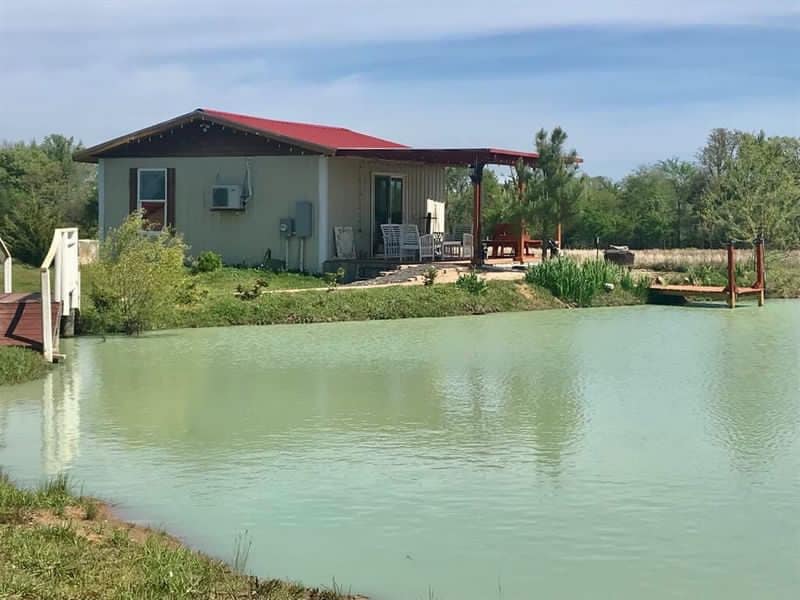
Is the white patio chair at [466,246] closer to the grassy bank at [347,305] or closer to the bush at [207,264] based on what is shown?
the grassy bank at [347,305]

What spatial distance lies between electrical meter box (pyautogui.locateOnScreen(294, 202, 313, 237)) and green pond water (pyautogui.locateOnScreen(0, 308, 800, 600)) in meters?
7.31

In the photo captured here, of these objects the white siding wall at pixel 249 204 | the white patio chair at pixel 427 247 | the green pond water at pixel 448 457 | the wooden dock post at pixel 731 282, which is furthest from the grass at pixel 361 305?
the white siding wall at pixel 249 204

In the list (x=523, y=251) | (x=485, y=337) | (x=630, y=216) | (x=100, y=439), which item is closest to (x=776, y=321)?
(x=485, y=337)

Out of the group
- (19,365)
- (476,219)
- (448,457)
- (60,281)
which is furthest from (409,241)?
(448,457)

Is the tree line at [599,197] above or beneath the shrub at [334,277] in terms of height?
above

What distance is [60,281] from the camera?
48.3 feet

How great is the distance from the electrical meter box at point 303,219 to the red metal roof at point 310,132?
126 centimetres

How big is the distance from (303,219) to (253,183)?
54.4 inches

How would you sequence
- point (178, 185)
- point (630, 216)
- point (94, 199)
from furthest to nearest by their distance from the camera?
point (630, 216), point (94, 199), point (178, 185)

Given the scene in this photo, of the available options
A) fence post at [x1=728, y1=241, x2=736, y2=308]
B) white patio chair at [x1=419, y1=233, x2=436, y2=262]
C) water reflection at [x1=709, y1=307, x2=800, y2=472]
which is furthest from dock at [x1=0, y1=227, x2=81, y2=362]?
fence post at [x1=728, y1=241, x2=736, y2=308]

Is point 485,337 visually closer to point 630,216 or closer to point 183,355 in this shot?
point 183,355

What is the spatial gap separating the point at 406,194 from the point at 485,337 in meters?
9.34

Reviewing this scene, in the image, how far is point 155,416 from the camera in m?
10.3

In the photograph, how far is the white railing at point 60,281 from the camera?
13.0m
